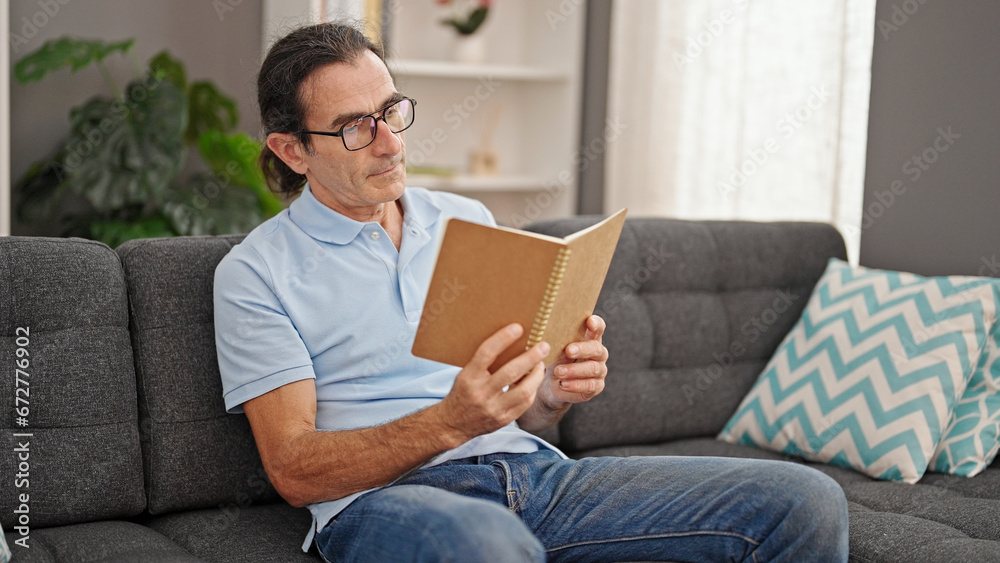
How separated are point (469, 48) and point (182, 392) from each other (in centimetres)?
260

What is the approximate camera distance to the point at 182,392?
158 cm

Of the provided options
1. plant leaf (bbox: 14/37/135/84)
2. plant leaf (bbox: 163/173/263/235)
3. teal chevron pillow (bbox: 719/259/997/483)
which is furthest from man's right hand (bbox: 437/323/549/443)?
plant leaf (bbox: 14/37/135/84)

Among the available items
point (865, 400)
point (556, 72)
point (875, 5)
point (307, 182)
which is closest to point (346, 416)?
point (307, 182)

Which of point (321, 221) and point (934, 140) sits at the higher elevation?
point (934, 140)

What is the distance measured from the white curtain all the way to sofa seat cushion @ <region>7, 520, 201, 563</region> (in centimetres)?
197

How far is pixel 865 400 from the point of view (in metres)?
1.88

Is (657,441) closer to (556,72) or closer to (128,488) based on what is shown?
(128,488)

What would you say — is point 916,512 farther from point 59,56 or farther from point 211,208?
point 59,56

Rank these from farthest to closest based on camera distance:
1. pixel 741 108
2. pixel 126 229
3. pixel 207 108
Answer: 1. pixel 207 108
2. pixel 741 108
3. pixel 126 229

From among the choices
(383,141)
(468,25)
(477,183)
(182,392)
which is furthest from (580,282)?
(468,25)

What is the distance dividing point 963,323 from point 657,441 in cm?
66

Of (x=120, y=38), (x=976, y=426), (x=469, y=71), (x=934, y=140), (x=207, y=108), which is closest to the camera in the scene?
(x=976, y=426)

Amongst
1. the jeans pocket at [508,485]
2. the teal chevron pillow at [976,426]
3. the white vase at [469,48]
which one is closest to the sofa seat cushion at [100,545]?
the jeans pocket at [508,485]

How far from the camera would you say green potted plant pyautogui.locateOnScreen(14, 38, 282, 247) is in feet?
9.30
